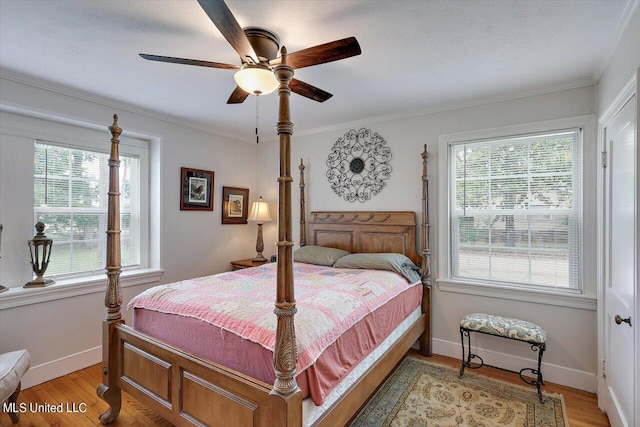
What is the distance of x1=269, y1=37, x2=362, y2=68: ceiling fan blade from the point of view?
5.03 ft

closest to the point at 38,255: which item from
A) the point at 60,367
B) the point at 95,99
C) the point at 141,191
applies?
the point at 60,367

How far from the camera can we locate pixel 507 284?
9.53 ft

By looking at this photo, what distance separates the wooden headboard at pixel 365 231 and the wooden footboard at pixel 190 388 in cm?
227

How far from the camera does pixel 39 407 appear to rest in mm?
2287

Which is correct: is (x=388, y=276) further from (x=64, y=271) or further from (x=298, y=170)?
(x=64, y=271)

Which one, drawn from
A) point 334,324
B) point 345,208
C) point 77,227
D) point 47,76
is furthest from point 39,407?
point 345,208

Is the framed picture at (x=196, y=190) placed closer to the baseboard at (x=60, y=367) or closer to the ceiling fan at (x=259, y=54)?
the baseboard at (x=60, y=367)

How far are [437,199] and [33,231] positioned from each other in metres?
3.73

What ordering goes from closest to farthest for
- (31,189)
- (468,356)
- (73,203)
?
(31,189) → (468,356) → (73,203)

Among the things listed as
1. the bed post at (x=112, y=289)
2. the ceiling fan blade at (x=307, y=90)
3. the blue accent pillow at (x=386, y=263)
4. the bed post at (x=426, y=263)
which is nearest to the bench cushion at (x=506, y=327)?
the bed post at (x=426, y=263)

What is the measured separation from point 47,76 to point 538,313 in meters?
4.50

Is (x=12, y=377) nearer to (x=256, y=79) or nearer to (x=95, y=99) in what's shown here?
(x=95, y=99)

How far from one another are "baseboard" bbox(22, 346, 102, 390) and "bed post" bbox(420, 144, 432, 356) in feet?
10.3

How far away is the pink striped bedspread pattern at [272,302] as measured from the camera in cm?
157
